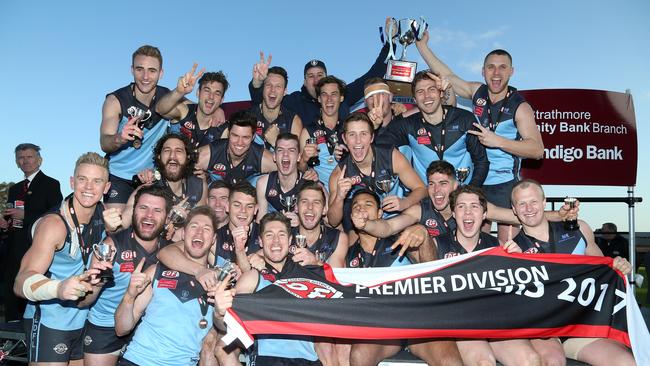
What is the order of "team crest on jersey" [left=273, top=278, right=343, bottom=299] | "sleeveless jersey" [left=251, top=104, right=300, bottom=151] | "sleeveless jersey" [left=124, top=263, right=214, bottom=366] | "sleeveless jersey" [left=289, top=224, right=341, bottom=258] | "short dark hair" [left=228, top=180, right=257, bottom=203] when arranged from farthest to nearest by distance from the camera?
"sleeveless jersey" [left=251, top=104, right=300, bottom=151], "short dark hair" [left=228, top=180, right=257, bottom=203], "sleeveless jersey" [left=289, top=224, right=341, bottom=258], "sleeveless jersey" [left=124, top=263, right=214, bottom=366], "team crest on jersey" [left=273, top=278, right=343, bottom=299]

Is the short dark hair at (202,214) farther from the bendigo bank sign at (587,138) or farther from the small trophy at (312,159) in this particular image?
the bendigo bank sign at (587,138)

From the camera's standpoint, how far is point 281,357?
520 centimetres

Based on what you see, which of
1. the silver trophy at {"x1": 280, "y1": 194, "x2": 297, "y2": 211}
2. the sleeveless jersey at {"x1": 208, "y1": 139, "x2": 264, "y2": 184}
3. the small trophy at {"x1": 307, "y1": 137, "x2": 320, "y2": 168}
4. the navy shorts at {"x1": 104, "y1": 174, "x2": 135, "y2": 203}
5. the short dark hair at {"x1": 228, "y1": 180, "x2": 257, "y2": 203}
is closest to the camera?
the short dark hair at {"x1": 228, "y1": 180, "x2": 257, "y2": 203}

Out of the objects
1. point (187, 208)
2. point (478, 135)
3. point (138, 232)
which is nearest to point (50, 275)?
point (138, 232)

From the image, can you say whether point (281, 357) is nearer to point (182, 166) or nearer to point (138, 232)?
point (138, 232)

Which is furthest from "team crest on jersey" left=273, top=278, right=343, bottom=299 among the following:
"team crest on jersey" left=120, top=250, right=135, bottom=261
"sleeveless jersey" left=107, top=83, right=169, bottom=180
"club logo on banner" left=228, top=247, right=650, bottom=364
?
"sleeveless jersey" left=107, top=83, right=169, bottom=180

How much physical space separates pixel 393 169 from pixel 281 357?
2.79 metres

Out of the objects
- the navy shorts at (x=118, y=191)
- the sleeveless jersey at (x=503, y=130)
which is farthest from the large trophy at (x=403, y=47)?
the navy shorts at (x=118, y=191)

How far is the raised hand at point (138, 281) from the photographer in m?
4.93

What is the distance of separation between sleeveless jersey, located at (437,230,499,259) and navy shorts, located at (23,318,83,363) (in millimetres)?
3828

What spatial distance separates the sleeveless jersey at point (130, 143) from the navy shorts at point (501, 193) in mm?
4500

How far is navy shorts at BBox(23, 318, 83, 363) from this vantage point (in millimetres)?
5594

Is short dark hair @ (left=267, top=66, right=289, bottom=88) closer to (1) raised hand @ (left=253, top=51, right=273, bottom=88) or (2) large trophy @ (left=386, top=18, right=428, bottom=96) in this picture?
(1) raised hand @ (left=253, top=51, right=273, bottom=88)

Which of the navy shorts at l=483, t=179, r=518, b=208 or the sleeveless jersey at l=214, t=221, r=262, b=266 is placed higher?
the navy shorts at l=483, t=179, r=518, b=208
